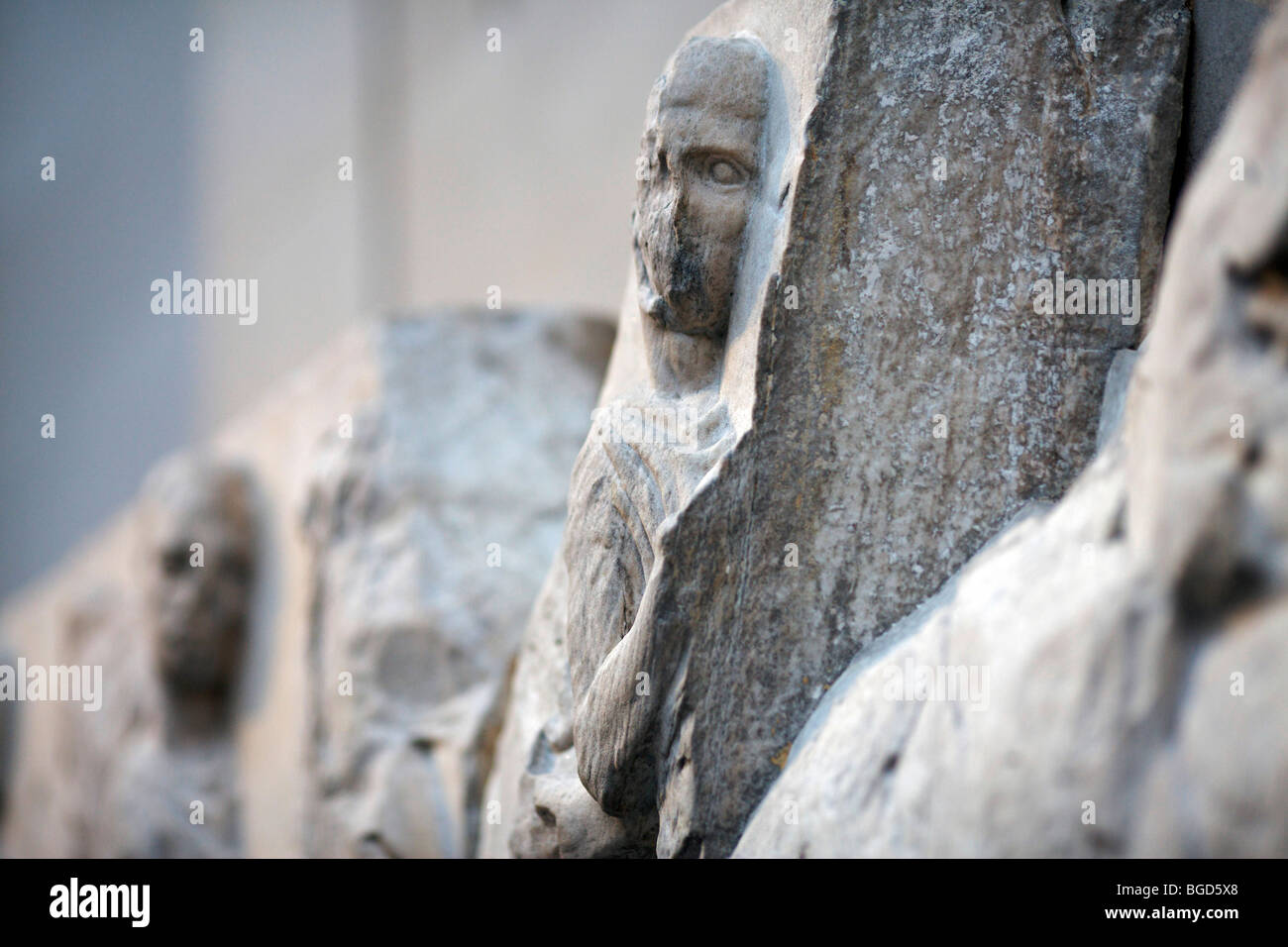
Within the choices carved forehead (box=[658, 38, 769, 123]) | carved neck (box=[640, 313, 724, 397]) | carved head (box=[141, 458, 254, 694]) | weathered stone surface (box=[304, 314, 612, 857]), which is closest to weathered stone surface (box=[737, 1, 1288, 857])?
carved neck (box=[640, 313, 724, 397])

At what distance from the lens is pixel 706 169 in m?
2.15

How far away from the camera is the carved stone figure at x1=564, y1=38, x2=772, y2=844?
2.07m

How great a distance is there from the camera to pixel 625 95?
4230 millimetres

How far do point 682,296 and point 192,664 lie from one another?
8.56ft

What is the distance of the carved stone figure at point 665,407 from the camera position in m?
2.07

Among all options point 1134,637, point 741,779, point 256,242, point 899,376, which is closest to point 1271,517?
point 1134,637

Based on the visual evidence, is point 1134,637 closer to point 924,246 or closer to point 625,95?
point 924,246

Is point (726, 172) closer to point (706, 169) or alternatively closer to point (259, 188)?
point (706, 169)

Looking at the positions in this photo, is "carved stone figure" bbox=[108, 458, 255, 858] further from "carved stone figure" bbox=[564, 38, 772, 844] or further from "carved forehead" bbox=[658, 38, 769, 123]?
"carved forehead" bbox=[658, 38, 769, 123]

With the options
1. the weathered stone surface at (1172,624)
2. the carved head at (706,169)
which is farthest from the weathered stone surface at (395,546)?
the weathered stone surface at (1172,624)

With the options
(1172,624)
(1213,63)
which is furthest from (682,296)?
(1172,624)

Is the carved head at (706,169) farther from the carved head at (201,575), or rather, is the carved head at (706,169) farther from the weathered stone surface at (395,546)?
the carved head at (201,575)

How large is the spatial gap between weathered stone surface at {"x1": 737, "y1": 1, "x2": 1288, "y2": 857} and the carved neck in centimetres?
69

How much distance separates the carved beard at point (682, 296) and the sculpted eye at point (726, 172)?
4.2 inches
